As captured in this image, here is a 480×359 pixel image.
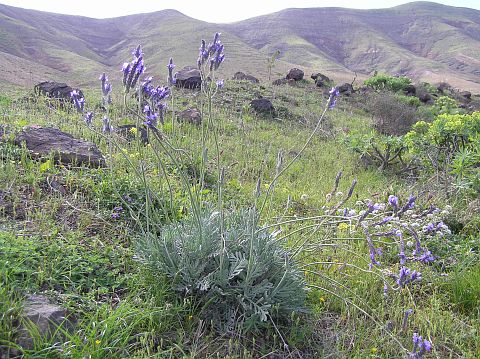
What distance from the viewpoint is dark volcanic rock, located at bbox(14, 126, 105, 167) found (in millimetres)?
3729

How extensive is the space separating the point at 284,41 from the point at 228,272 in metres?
79.3

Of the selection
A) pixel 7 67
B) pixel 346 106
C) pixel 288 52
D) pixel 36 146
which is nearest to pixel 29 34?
pixel 7 67

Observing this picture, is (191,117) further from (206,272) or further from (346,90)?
(346,90)

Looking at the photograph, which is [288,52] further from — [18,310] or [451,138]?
[18,310]

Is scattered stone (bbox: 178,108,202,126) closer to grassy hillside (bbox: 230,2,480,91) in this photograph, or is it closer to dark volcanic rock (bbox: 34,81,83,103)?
dark volcanic rock (bbox: 34,81,83,103)

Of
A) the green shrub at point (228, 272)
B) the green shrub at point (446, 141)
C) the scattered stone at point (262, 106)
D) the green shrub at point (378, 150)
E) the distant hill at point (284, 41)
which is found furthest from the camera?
the distant hill at point (284, 41)

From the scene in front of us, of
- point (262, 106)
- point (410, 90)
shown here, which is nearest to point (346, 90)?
point (410, 90)

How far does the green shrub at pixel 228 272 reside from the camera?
2.02 meters

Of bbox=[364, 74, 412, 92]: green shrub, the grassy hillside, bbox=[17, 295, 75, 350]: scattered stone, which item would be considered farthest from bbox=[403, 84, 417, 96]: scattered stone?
the grassy hillside

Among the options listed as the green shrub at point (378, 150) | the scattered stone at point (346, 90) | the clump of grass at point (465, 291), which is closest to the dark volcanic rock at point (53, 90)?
the green shrub at point (378, 150)

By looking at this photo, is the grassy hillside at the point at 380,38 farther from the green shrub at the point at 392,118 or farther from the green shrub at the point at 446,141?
the green shrub at the point at 446,141

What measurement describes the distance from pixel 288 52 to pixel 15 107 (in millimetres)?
65917

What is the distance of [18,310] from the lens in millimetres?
1700

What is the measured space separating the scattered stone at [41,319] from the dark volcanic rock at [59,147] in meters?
2.05
